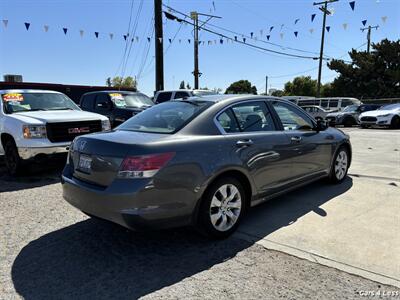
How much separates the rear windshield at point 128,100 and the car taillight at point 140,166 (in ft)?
24.8

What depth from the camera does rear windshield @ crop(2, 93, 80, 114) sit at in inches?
298

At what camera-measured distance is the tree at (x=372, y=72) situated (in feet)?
133

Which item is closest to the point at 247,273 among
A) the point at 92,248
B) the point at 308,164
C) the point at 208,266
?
the point at 208,266

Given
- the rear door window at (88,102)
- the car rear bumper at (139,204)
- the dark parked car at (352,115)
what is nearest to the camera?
the car rear bumper at (139,204)

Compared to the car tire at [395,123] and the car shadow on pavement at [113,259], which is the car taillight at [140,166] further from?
the car tire at [395,123]

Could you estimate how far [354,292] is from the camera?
2898 millimetres

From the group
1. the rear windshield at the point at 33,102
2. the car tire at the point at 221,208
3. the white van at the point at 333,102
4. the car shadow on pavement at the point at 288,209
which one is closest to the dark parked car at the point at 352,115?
the white van at the point at 333,102

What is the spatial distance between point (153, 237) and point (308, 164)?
247 centimetres

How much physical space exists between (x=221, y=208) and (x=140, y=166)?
42.5 inches

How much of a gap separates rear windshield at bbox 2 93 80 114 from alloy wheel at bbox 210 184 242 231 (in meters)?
5.55

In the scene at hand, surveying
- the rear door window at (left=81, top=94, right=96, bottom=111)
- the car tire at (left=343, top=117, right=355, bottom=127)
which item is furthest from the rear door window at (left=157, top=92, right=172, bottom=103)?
the car tire at (left=343, top=117, right=355, bottom=127)

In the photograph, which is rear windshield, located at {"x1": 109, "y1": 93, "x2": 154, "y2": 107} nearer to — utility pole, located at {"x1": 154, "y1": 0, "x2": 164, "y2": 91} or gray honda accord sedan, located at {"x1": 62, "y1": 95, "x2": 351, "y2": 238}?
utility pole, located at {"x1": 154, "y1": 0, "x2": 164, "y2": 91}

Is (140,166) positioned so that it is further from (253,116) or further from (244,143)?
(253,116)

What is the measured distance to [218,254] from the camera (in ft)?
11.8
